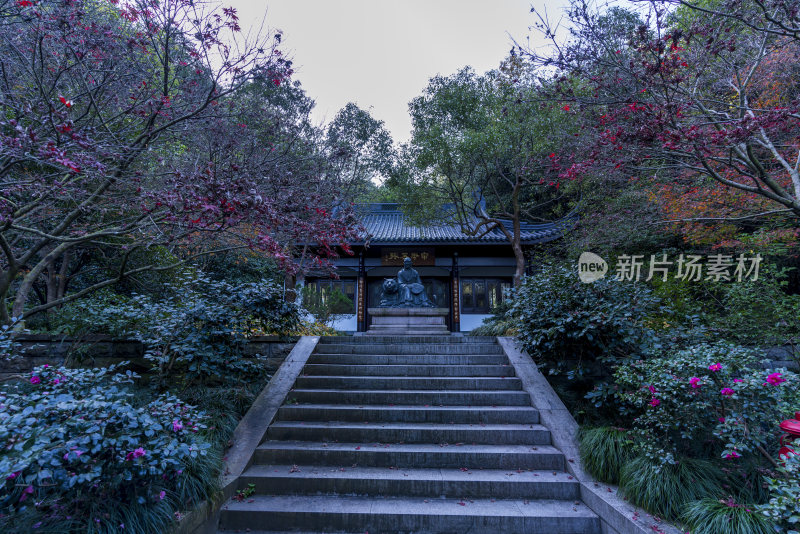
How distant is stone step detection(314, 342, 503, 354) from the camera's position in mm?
6008

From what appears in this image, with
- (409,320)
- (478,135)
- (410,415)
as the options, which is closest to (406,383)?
(410,415)

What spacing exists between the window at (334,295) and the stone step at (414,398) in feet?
18.0

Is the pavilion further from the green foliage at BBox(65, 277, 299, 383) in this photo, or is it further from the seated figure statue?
the green foliage at BBox(65, 277, 299, 383)

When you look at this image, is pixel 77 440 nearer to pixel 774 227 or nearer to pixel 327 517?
pixel 327 517

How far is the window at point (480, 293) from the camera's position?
45.4 feet

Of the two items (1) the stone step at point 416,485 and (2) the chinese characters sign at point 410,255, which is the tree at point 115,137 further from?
(2) the chinese characters sign at point 410,255

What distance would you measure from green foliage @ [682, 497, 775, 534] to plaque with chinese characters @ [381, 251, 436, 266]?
1131cm

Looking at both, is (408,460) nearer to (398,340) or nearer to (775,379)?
(398,340)

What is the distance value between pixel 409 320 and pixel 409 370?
3.45 meters

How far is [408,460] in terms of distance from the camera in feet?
12.4

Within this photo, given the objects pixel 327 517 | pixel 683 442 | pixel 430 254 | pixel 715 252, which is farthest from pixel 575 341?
pixel 430 254

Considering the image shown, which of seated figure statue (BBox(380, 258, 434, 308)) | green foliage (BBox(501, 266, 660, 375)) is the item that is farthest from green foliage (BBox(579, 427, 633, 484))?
seated figure statue (BBox(380, 258, 434, 308))

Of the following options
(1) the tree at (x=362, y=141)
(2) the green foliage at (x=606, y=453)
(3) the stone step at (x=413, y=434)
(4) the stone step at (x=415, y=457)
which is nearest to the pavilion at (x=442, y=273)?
(1) the tree at (x=362, y=141)

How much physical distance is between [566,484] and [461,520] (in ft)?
3.42
